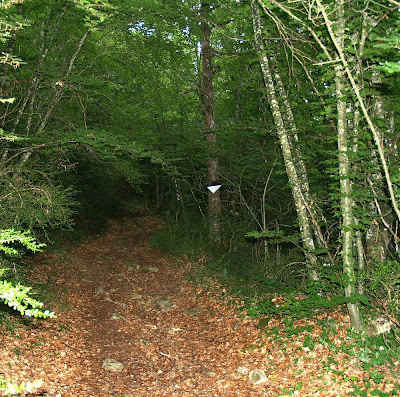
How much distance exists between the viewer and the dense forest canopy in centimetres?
506

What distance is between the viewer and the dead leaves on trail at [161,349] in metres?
5.14

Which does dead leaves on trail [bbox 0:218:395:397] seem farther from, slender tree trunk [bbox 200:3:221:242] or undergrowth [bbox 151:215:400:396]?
slender tree trunk [bbox 200:3:221:242]

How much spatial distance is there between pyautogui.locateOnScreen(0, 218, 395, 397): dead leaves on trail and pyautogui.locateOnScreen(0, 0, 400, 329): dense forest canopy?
1.09m

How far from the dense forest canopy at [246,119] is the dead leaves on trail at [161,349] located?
Result: 109 cm

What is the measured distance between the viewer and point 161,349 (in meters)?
6.72

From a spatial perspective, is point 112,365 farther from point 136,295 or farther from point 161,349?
point 136,295

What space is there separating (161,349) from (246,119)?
261 inches

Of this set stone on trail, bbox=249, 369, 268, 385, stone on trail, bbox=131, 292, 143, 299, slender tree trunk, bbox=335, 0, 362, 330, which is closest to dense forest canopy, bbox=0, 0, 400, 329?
slender tree trunk, bbox=335, 0, 362, 330

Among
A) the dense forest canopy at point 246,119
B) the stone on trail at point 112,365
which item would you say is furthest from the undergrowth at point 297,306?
the stone on trail at point 112,365

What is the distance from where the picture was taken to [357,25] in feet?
16.7

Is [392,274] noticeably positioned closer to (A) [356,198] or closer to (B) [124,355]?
(A) [356,198]

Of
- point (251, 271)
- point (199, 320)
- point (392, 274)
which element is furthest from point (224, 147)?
point (392, 274)

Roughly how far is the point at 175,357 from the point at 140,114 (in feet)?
22.5

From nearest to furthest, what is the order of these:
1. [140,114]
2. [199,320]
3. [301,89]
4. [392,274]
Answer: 1. [392,274]
2. [301,89]
3. [199,320]
4. [140,114]
